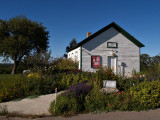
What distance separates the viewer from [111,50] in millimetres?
13477

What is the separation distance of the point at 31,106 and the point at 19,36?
19237mm

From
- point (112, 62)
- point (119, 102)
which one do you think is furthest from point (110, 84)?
point (112, 62)

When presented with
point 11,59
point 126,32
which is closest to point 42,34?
point 11,59

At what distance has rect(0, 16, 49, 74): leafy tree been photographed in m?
21.7

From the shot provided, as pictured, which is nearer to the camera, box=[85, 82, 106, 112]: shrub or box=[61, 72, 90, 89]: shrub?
box=[85, 82, 106, 112]: shrub

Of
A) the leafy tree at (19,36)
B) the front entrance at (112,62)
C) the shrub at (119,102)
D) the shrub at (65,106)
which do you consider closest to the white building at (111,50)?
the front entrance at (112,62)

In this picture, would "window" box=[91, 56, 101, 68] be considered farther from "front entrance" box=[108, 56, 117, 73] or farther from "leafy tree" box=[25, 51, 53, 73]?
"leafy tree" box=[25, 51, 53, 73]

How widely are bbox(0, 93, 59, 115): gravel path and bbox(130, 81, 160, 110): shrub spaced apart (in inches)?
134

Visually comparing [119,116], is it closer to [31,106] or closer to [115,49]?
[31,106]

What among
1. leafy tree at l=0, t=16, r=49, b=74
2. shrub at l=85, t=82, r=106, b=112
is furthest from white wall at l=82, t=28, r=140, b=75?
leafy tree at l=0, t=16, r=49, b=74

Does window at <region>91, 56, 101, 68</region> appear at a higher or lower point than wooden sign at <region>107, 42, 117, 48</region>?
lower

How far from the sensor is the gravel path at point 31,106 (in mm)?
4902

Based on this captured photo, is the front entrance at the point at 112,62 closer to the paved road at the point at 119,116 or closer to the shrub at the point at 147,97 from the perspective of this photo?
the shrub at the point at 147,97

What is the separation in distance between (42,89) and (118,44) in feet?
30.2
